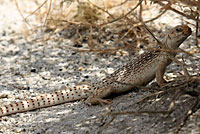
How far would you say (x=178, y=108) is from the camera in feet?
12.6

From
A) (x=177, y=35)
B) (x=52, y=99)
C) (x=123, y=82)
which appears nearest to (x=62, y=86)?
(x=52, y=99)

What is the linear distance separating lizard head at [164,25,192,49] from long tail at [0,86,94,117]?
1.28 meters

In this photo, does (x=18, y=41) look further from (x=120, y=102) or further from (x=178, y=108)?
(x=178, y=108)

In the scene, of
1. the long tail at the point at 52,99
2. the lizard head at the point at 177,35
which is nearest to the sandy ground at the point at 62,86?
the long tail at the point at 52,99

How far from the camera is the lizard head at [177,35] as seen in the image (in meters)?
4.50

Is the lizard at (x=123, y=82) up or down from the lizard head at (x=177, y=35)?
down

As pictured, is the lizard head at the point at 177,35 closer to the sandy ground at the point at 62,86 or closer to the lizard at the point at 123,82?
the lizard at the point at 123,82

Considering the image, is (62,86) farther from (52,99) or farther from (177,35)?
(177,35)

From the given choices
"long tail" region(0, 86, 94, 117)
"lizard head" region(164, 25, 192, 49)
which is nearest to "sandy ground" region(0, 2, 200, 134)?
"long tail" region(0, 86, 94, 117)

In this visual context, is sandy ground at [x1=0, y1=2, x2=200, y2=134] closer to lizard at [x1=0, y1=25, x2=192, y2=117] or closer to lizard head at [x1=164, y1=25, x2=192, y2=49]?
lizard at [x1=0, y1=25, x2=192, y2=117]

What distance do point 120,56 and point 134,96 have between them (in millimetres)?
2300

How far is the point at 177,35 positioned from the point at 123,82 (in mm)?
943

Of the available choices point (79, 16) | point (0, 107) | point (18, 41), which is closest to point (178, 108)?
point (0, 107)

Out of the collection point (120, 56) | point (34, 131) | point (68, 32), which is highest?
point (68, 32)
